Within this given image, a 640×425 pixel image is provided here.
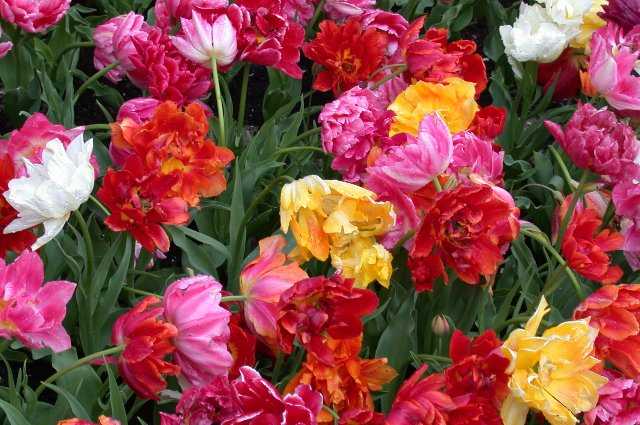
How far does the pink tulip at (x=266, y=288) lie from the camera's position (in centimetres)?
129

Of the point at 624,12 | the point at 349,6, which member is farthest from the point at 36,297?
the point at 624,12

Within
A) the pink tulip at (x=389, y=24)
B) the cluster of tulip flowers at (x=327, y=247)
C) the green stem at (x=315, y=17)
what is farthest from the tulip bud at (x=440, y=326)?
the green stem at (x=315, y=17)

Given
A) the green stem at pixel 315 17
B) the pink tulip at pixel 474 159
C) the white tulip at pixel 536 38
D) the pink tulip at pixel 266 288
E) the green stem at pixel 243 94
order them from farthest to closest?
the green stem at pixel 315 17
the white tulip at pixel 536 38
the green stem at pixel 243 94
the pink tulip at pixel 474 159
the pink tulip at pixel 266 288

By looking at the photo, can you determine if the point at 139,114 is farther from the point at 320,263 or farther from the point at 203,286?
the point at 203,286

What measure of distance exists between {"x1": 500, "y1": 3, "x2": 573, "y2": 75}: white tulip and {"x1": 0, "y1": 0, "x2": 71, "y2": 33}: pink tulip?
0.85 m

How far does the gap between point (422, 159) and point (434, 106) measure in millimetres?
333

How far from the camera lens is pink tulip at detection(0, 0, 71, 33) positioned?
1.77m

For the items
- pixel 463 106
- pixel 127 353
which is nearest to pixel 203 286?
pixel 127 353

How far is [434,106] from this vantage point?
1643 millimetres

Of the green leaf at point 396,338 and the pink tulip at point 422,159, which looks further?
the green leaf at point 396,338

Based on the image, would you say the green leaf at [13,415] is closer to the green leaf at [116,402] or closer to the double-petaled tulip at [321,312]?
the green leaf at [116,402]

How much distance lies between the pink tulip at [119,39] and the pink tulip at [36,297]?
593mm

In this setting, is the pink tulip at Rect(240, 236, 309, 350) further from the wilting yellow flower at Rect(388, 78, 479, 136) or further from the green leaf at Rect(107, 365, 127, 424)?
the wilting yellow flower at Rect(388, 78, 479, 136)

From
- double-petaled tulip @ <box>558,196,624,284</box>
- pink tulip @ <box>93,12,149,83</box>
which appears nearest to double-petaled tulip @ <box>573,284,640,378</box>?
double-petaled tulip @ <box>558,196,624,284</box>
